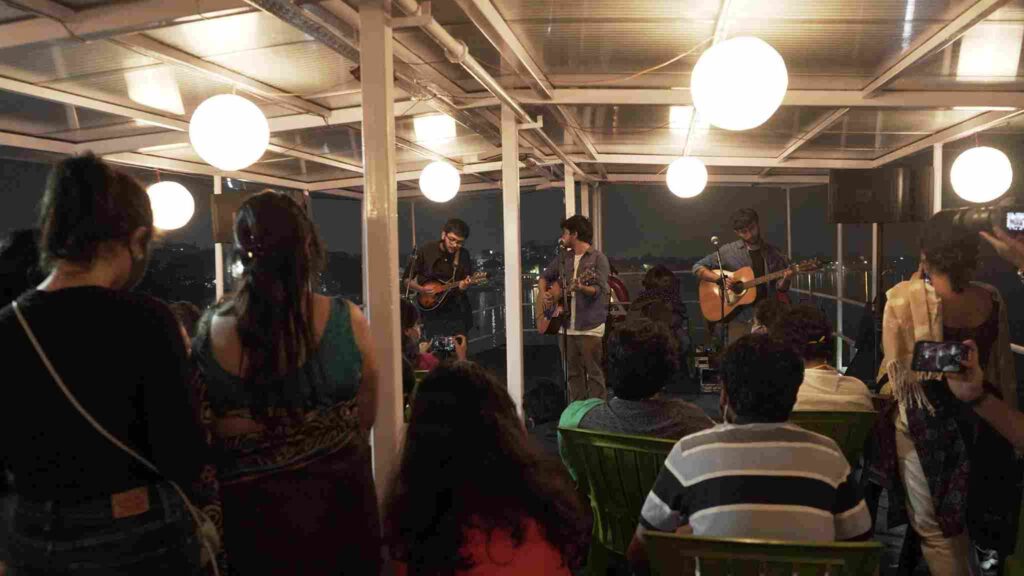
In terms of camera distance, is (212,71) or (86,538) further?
(212,71)

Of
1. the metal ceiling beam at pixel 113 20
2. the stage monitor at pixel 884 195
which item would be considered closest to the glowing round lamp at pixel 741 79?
the metal ceiling beam at pixel 113 20

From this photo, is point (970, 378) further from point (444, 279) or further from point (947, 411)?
point (444, 279)

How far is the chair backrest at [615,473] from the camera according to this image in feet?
7.39

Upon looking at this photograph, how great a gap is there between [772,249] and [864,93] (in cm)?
211

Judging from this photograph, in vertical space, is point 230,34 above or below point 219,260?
above

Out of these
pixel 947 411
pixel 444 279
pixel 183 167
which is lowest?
pixel 947 411

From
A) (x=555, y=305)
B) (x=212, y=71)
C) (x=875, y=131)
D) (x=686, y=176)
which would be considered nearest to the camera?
(x=212, y=71)

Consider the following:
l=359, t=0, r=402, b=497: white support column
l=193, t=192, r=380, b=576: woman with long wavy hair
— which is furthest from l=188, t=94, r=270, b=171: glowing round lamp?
l=193, t=192, r=380, b=576: woman with long wavy hair

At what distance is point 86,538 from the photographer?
1434 mm

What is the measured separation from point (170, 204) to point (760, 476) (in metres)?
5.24

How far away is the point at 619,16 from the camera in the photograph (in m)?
3.61

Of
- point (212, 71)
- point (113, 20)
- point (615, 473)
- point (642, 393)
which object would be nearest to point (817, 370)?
point (642, 393)

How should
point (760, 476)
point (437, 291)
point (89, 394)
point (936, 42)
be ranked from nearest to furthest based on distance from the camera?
1. point (89, 394)
2. point (760, 476)
3. point (936, 42)
4. point (437, 291)

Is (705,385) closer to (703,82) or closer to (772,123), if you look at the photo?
(772,123)
